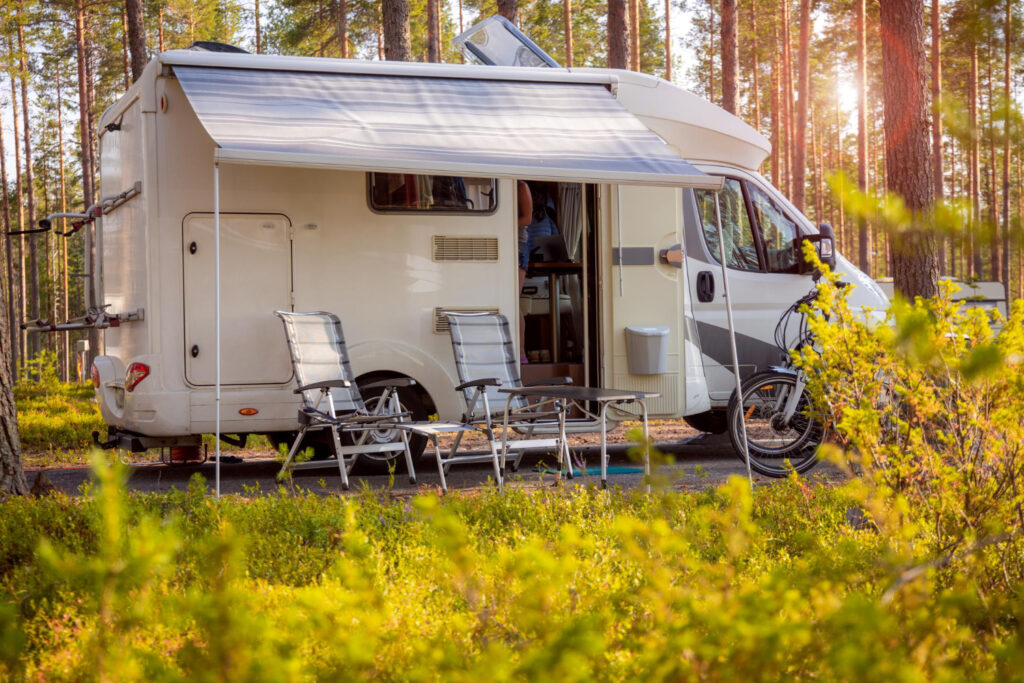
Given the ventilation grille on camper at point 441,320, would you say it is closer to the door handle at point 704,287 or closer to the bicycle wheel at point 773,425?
the door handle at point 704,287

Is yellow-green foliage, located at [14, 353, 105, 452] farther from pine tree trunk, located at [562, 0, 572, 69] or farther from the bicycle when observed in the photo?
pine tree trunk, located at [562, 0, 572, 69]

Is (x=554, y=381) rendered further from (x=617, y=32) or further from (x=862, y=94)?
(x=862, y=94)

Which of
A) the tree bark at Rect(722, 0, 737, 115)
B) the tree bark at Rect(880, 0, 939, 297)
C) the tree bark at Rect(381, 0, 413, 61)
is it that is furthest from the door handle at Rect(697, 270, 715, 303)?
the tree bark at Rect(722, 0, 737, 115)

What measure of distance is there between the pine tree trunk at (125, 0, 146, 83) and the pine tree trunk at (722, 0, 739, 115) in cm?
888

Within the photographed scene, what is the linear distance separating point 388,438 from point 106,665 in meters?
5.02

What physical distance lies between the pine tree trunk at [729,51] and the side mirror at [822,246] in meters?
10.1

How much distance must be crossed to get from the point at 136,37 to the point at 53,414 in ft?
16.7

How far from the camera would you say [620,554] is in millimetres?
3844

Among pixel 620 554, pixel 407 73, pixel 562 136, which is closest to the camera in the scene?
pixel 620 554

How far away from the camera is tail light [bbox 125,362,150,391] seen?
6.48 m

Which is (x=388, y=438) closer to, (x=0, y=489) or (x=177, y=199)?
(x=177, y=199)

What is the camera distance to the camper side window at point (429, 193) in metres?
7.01

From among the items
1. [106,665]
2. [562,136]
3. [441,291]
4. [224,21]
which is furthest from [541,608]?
[224,21]

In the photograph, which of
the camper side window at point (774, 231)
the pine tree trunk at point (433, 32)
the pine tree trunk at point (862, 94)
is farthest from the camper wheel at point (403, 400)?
the pine tree trunk at point (862, 94)
